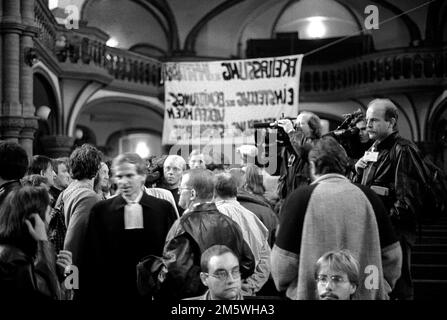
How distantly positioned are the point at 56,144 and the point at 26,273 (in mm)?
13254

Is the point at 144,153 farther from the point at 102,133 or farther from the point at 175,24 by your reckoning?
the point at 175,24

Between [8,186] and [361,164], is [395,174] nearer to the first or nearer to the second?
[361,164]

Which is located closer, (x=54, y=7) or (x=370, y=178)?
(x=370, y=178)

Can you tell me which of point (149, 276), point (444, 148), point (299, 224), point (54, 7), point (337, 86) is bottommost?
point (149, 276)

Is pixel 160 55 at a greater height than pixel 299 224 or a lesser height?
greater

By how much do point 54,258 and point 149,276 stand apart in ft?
1.59

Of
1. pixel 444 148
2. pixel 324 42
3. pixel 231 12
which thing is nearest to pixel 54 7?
pixel 231 12

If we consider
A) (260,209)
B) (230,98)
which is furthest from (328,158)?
(230,98)

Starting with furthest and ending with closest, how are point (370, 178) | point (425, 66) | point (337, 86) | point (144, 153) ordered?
point (144, 153) → point (337, 86) → point (425, 66) → point (370, 178)

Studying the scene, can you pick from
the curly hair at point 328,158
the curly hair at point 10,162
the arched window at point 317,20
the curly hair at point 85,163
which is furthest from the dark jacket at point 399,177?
the arched window at point 317,20

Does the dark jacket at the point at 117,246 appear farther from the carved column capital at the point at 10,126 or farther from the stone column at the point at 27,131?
the stone column at the point at 27,131

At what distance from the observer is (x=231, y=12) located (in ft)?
69.8

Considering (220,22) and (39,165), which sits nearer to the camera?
(39,165)

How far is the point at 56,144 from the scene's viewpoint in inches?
620
